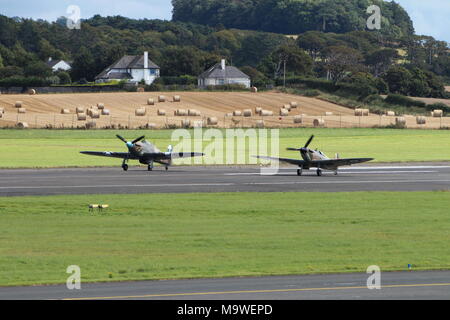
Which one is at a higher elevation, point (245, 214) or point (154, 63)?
point (154, 63)

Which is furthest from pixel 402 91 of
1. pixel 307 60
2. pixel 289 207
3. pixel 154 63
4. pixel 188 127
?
pixel 289 207

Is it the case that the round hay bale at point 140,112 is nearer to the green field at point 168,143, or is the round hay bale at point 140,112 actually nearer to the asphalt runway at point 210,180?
the green field at point 168,143

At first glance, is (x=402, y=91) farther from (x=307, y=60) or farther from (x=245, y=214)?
(x=245, y=214)

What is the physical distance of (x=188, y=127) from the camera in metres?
103

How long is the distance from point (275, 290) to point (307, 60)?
179m

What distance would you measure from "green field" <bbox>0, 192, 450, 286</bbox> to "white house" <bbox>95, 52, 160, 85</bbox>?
14557 cm

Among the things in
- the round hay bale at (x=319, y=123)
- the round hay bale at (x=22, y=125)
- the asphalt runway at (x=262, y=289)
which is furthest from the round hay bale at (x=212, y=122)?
the asphalt runway at (x=262, y=289)

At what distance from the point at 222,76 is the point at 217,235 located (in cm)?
14740

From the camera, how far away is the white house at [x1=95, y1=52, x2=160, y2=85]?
186 metres

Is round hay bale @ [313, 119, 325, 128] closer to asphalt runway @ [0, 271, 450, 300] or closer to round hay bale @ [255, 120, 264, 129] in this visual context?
round hay bale @ [255, 120, 264, 129]

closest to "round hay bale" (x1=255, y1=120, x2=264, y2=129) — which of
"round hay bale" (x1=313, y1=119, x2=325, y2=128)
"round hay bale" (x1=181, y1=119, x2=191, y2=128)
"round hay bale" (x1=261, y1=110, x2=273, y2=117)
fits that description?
"round hay bale" (x1=313, y1=119, x2=325, y2=128)

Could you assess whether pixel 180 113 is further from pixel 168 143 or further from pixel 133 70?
pixel 133 70

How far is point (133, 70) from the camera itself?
18925 centimetres

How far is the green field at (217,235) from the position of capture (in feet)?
84.6
